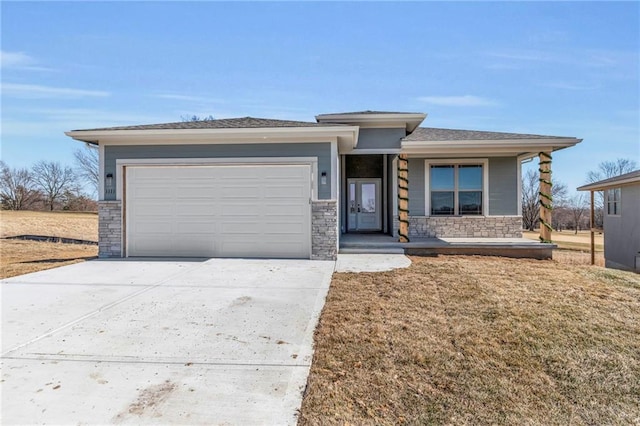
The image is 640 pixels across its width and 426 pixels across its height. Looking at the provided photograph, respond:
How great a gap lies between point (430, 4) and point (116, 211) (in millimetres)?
9531

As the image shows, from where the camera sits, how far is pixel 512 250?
9820 mm

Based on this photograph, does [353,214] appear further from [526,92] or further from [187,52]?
[526,92]

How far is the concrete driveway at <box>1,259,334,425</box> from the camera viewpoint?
2436mm

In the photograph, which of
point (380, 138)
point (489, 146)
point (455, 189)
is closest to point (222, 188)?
point (380, 138)

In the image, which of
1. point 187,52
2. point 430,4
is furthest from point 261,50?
point 430,4

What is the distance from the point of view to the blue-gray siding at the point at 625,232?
11625 millimetres

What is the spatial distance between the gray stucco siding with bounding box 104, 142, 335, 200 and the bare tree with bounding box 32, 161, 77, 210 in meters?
33.3

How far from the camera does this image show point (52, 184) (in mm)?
36156

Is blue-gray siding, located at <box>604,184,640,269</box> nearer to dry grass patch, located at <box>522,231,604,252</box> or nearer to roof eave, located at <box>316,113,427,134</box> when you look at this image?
dry grass patch, located at <box>522,231,604,252</box>

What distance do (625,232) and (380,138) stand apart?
9.48 metres

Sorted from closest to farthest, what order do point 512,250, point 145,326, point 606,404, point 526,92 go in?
point 606,404, point 145,326, point 512,250, point 526,92

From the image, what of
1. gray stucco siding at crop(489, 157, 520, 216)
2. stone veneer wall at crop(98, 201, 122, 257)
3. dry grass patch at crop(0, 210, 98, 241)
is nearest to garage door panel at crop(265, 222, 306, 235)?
stone veneer wall at crop(98, 201, 122, 257)

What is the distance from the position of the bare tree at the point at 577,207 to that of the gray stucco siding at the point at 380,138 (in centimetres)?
3600

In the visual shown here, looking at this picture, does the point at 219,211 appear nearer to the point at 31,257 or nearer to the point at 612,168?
the point at 31,257
